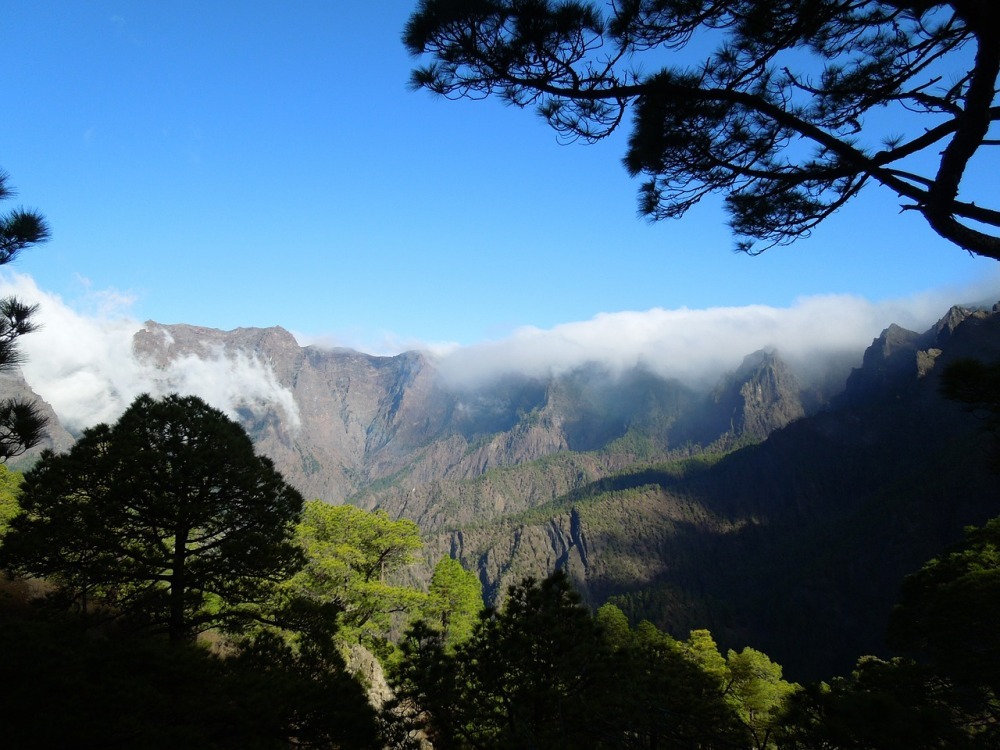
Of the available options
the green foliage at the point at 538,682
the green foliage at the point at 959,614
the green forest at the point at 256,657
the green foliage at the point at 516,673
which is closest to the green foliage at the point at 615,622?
the green foliage at the point at 959,614

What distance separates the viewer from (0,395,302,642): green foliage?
9953mm

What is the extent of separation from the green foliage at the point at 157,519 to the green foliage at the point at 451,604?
36.5 feet

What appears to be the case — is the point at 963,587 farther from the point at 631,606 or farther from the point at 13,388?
the point at 13,388

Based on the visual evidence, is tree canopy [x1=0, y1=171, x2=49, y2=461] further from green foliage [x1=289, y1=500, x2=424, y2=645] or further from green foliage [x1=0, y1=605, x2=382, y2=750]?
green foliage [x1=289, y1=500, x2=424, y2=645]

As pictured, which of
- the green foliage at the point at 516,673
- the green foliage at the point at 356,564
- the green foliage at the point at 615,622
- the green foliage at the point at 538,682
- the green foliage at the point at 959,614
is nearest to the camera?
the green foliage at the point at 538,682

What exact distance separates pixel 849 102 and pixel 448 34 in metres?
5.73

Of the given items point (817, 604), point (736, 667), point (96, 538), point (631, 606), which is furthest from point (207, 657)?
point (817, 604)

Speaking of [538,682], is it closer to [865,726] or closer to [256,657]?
[865,726]

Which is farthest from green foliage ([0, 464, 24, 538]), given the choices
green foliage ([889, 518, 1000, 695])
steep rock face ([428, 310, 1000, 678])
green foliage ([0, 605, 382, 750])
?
steep rock face ([428, 310, 1000, 678])

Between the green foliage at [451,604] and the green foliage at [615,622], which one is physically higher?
the green foliage at [451,604]

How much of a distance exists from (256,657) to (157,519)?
3.46 metres

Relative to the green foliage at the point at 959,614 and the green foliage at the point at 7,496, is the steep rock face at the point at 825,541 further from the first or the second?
the green foliage at the point at 7,496

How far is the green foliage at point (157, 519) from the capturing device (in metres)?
9.95

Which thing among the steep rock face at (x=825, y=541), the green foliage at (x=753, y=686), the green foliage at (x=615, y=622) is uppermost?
the green foliage at (x=615, y=622)
